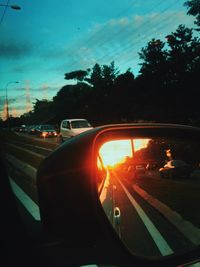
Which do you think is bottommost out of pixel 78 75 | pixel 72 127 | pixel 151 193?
pixel 72 127

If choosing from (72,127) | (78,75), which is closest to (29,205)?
(72,127)

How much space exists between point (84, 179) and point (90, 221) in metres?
0.15

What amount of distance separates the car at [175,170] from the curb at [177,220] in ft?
0.60

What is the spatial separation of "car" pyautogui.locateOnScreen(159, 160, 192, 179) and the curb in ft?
0.60

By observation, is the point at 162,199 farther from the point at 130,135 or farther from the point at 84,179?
the point at 84,179

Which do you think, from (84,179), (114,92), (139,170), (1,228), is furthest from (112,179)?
(114,92)

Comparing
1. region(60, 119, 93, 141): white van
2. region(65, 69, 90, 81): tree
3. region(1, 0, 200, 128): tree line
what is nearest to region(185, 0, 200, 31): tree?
region(1, 0, 200, 128): tree line

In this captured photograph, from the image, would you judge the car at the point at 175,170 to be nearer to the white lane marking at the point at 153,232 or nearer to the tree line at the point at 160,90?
the white lane marking at the point at 153,232

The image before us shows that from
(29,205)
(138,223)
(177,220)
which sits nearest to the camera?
(138,223)

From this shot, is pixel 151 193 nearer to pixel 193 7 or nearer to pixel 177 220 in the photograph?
pixel 177 220

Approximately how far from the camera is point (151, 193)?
182cm

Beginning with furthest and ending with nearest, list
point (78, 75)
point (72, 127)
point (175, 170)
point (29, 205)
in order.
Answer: point (78, 75) < point (72, 127) < point (29, 205) < point (175, 170)

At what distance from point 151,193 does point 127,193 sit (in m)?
0.12

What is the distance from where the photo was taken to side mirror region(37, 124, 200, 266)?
1.50 meters
